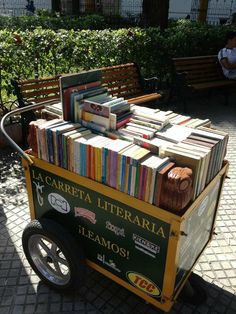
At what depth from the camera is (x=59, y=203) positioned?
2645mm

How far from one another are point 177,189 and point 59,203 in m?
1.09

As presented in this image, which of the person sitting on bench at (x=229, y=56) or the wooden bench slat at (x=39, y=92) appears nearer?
the wooden bench slat at (x=39, y=92)

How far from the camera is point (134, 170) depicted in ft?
6.84

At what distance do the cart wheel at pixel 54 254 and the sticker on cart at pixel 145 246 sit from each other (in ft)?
1.84

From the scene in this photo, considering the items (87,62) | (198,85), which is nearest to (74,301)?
(87,62)

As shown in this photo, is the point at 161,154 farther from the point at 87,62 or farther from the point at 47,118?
the point at 87,62

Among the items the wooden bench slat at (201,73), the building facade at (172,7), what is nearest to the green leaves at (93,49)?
→ the wooden bench slat at (201,73)

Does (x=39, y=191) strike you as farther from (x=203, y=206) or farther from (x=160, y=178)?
(x=203, y=206)

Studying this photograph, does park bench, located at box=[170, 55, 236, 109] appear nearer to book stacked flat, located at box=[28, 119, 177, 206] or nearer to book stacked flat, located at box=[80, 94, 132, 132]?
book stacked flat, located at box=[80, 94, 132, 132]

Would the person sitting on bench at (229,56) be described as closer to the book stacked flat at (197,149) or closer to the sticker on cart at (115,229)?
the book stacked flat at (197,149)

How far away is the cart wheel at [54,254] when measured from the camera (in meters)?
2.59

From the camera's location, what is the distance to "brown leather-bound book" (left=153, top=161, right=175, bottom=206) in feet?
6.50

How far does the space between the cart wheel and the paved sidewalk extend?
17 cm

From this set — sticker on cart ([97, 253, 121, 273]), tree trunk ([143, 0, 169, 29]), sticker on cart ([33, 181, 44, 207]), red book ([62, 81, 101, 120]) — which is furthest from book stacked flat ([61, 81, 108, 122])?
tree trunk ([143, 0, 169, 29])
